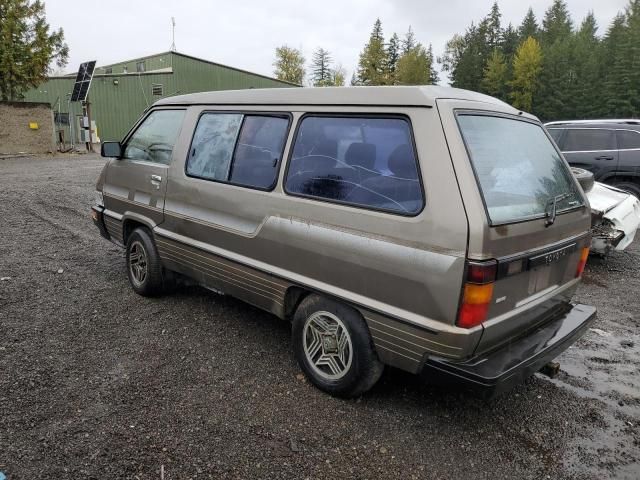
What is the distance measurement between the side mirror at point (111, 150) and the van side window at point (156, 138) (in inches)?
2.6

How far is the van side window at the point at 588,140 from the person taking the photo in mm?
8523

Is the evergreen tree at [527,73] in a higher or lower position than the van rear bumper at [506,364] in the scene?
higher

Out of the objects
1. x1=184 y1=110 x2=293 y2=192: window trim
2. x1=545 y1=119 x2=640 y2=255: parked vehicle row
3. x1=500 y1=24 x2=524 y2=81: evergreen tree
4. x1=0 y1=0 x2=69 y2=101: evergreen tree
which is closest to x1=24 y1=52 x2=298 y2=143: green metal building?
x1=0 y1=0 x2=69 y2=101: evergreen tree

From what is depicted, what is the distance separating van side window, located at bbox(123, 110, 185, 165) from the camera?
412cm

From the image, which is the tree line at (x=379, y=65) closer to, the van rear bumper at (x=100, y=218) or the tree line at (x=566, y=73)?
the tree line at (x=566, y=73)

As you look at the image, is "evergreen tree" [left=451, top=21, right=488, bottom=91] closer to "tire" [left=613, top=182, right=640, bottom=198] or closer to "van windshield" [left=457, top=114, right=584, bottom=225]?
"tire" [left=613, top=182, right=640, bottom=198]

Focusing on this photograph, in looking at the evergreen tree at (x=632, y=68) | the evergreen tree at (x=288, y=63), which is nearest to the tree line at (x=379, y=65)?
the evergreen tree at (x=288, y=63)

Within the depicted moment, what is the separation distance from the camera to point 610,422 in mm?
2898

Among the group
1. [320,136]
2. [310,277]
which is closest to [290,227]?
[310,277]

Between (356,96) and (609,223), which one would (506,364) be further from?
(609,223)

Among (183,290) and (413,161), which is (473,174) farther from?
(183,290)

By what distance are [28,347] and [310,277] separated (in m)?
2.28

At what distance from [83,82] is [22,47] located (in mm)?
3913

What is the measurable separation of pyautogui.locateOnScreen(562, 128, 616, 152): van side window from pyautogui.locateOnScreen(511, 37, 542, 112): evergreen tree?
63059 mm
